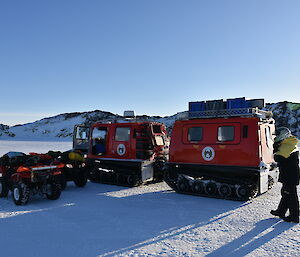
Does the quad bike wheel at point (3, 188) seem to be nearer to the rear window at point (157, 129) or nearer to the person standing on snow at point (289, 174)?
the rear window at point (157, 129)

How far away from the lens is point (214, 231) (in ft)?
19.2

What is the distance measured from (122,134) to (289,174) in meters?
6.46

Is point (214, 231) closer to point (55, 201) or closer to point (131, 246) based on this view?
point (131, 246)

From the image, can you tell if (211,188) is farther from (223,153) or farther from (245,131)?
(245,131)

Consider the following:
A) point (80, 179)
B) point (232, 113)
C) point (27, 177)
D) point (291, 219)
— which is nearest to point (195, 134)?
point (232, 113)

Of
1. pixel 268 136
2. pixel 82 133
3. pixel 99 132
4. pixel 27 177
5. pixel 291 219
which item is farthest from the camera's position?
pixel 82 133

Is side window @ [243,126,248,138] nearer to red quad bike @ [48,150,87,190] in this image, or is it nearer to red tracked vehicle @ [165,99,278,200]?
red tracked vehicle @ [165,99,278,200]

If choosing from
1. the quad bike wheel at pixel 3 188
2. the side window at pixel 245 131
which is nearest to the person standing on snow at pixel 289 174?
the side window at pixel 245 131

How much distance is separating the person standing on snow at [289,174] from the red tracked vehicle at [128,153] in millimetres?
5017

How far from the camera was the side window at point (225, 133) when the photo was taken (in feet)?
28.5

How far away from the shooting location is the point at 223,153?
8734mm

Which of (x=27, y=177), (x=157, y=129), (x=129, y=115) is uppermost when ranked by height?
(x=129, y=115)

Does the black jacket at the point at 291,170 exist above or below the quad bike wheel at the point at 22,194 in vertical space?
above

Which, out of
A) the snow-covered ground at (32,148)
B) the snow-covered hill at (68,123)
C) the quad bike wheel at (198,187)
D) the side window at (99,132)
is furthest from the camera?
the snow-covered hill at (68,123)
